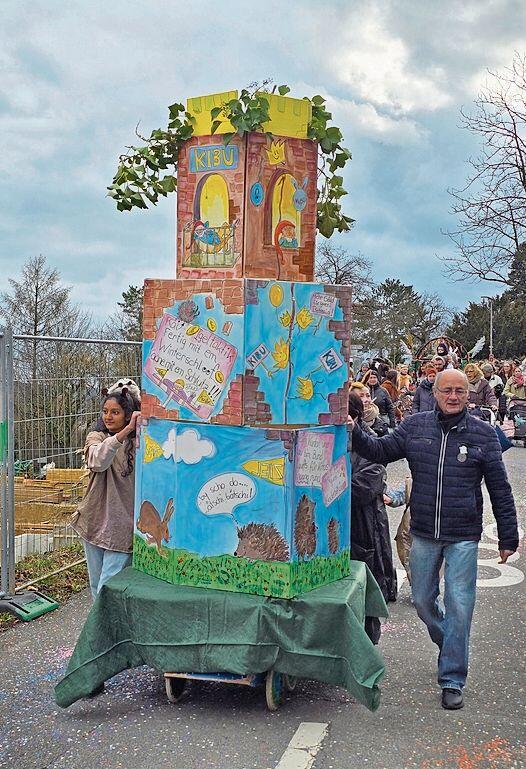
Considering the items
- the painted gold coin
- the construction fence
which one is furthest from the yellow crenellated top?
the construction fence

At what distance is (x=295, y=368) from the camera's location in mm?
4344

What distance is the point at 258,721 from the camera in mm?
4242

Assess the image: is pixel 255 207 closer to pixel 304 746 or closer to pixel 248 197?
pixel 248 197

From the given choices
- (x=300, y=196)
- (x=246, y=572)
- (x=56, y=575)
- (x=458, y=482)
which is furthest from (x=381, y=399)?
(x=246, y=572)

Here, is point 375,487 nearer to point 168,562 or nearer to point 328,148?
point 168,562

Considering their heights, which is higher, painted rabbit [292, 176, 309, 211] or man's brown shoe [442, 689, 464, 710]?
painted rabbit [292, 176, 309, 211]

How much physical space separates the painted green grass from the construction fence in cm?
215

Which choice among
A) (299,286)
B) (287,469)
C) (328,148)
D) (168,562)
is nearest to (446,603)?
(287,469)

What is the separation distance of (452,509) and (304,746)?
1538 mm

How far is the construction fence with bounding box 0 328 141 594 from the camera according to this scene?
6.27 metres

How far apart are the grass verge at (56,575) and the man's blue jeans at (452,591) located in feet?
10.4

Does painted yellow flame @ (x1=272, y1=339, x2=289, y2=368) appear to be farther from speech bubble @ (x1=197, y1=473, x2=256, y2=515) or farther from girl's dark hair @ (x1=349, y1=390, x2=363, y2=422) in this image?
girl's dark hair @ (x1=349, y1=390, x2=363, y2=422)

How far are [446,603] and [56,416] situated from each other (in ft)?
12.3

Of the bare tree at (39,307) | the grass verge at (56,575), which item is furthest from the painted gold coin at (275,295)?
the bare tree at (39,307)
